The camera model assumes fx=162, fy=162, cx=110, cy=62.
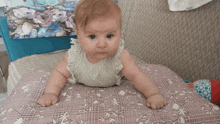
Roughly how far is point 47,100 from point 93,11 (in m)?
0.39

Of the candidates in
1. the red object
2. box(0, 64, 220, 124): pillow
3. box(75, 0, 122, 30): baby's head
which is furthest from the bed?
box(75, 0, 122, 30): baby's head

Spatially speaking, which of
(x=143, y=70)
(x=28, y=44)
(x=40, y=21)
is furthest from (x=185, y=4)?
(x=28, y=44)

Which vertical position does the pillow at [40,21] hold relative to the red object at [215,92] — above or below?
above

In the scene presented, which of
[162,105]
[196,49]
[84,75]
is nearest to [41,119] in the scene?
[84,75]

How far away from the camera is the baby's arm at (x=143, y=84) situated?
0.63 metres

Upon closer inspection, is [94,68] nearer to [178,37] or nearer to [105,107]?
[105,107]

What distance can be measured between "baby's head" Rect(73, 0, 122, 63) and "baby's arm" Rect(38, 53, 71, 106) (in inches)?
8.2

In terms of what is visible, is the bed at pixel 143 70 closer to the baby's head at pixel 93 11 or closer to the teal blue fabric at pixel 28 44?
the teal blue fabric at pixel 28 44

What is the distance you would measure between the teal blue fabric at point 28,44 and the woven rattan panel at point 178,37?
68cm

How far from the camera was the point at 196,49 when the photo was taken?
37.0 inches

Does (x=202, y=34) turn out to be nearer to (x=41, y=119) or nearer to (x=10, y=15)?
(x=41, y=119)

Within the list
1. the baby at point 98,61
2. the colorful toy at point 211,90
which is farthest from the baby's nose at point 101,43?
the colorful toy at point 211,90

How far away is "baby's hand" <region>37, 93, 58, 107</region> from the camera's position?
0.63 m

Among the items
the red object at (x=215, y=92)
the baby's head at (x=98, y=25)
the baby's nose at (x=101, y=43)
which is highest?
the baby's head at (x=98, y=25)
